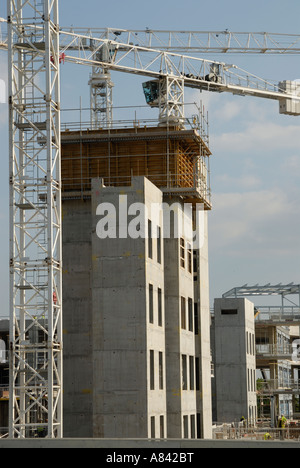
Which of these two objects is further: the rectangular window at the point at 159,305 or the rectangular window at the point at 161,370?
the rectangular window at the point at 159,305

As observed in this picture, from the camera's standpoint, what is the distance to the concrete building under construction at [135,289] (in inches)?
1855

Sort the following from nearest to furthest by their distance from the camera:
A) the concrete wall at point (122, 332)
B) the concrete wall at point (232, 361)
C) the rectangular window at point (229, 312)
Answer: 1. the concrete wall at point (122, 332)
2. the concrete wall at point (232, 361)
3. the rectangular window at point (229, 312)

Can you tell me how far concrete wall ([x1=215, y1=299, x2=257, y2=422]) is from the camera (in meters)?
83.5

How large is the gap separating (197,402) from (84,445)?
1413 inches

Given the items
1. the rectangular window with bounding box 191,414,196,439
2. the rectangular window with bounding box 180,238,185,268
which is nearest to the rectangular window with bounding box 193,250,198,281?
the rectangular window with bounding box 180,238,185,268

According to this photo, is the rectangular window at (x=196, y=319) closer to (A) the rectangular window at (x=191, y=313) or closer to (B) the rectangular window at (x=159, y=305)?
(A) the rectangular window at (x=191, y=313)

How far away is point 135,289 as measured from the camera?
4778cm

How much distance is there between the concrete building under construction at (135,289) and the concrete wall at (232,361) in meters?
20.6

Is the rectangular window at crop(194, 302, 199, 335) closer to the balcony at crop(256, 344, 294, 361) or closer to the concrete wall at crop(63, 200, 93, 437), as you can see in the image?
the concrete wall at crop(63, 200, 93, 437)

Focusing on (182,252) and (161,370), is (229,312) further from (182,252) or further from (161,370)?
(161,370)

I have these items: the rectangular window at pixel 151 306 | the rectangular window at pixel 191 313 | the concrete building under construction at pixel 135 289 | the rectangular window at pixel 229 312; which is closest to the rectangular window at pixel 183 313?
the concrete building under construction at pixel 135 289

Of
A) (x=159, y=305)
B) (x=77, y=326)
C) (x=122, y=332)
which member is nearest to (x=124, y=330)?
(x=122, y=332)

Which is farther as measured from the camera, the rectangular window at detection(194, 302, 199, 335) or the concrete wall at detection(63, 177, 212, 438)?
the rectangular window at detection(194, 302, 199, 335)

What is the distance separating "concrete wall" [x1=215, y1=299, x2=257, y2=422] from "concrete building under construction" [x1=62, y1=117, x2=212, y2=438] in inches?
812
